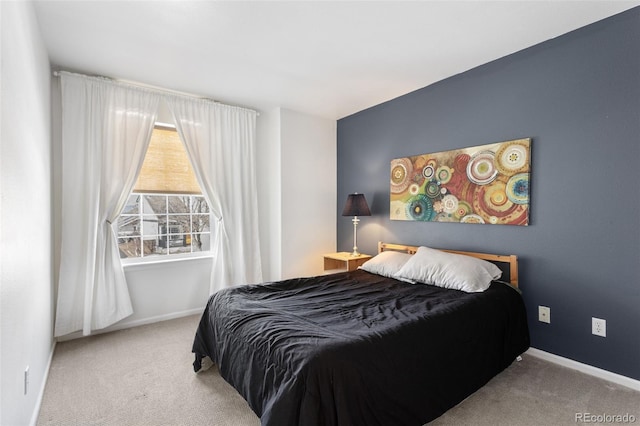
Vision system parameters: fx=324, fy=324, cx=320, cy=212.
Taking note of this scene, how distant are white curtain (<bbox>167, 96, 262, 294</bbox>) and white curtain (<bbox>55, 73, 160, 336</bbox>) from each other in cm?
54

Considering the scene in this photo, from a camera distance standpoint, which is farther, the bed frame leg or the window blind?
the window blind

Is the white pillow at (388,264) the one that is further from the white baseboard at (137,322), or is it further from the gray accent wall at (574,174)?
the white baseboard at (137,322)

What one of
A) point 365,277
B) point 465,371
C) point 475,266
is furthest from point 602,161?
point 365,277

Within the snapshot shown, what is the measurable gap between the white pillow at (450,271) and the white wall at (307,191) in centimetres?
162

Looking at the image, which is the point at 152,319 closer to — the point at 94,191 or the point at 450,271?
the point at 94,191

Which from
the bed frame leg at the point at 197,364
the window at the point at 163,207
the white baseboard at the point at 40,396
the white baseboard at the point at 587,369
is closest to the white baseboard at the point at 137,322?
the white baseboard at the point at 40,396

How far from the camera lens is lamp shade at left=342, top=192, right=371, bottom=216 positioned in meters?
3.86

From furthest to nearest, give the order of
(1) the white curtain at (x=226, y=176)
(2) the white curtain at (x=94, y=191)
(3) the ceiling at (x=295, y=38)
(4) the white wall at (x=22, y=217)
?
(1) the white curtain at (x=226, y=176)
(2) the white curtain at (x=94, y=191)
(3) the ceiling at (x=295, y=38)
(4) the white wall at (x=22, y=217)

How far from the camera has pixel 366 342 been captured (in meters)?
1.65

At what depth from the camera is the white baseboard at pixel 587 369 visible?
2.20 meters

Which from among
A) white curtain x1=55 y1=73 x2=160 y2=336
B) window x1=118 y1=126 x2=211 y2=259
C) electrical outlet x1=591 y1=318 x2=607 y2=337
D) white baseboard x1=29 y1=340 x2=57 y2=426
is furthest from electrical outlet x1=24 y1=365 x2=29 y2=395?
electrical outlet x1=591 y1=318 x2=607 y2=337

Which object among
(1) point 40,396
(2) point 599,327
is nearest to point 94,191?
(1) point 40,396

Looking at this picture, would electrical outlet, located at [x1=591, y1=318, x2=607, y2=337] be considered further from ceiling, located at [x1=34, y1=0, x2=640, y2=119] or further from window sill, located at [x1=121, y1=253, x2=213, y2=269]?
window sill, located at [x1=121, y1=253, x2=213, y2=269]

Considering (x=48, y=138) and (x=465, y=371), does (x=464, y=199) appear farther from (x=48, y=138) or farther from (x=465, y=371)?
(x=48, y=138)
